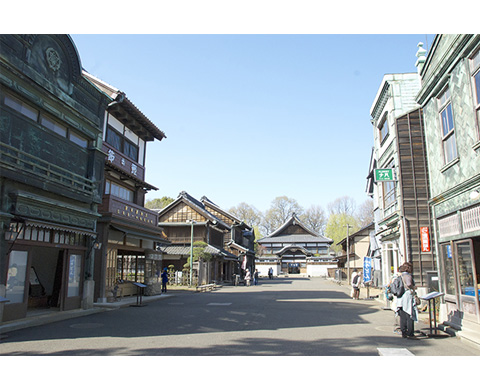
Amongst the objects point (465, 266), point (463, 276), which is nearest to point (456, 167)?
point (465, 266)

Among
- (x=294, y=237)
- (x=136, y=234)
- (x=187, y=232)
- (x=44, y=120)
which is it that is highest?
(x=44, y=120)

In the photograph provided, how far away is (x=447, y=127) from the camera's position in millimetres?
10164

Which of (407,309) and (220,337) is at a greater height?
(407,309)

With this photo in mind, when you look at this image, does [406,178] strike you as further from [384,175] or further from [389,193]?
[389,193]

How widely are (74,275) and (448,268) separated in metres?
12.7

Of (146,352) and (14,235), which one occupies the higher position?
(14,235)

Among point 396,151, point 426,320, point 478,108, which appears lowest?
point 426,320

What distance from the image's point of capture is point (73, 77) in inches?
528

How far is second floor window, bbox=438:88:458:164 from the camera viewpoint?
9795 millimetres

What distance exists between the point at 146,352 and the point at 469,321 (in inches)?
302

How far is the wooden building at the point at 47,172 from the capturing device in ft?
33.2

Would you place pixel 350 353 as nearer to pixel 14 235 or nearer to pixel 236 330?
pixel 236 330

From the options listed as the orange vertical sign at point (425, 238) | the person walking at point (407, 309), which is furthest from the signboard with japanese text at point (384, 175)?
the person walking at point (407, 309)

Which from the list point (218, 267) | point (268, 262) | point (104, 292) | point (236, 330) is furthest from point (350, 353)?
point (268, 262)
